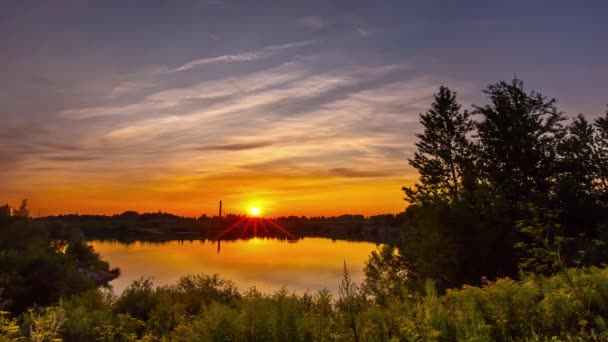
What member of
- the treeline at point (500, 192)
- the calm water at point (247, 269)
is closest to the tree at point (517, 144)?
the treeline at point (500, 192)

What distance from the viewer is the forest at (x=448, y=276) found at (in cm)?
659

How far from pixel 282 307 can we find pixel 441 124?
31.7 m

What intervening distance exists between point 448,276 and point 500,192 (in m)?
6.16

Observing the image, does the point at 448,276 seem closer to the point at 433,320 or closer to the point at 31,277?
the point at 433,320

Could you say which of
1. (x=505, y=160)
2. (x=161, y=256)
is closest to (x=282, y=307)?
(x=505, y=160)

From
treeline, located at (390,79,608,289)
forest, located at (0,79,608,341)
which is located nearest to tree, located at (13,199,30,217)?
forest, located at (0,79,608,341)

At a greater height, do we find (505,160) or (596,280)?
(505,160)

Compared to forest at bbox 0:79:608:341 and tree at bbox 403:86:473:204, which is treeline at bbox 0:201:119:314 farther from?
tree at bbox 403:86:473:204

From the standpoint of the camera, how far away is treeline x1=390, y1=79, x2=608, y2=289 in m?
22.3

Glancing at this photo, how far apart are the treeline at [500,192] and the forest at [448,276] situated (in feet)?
0.27

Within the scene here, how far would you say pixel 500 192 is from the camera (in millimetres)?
25391

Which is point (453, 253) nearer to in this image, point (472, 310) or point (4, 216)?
point (472, 310)

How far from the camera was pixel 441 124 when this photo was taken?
35.9 metres

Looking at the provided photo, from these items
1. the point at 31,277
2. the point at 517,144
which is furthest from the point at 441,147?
the point at 31,277
